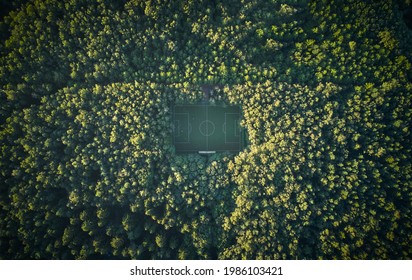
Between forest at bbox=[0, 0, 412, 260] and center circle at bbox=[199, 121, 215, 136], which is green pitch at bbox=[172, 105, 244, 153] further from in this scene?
forest at bbox=[0, 0, 412, 260]

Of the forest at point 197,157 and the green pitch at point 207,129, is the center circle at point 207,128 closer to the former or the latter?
the green pitch at point 207,129

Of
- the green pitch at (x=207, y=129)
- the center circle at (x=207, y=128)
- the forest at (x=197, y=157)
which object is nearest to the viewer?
the forest at (x=197, y=157)

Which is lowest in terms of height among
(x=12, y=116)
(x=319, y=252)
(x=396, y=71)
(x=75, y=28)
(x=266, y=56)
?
(x=319, y=252)

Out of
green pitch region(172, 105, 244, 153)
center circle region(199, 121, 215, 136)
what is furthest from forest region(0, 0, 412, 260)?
center circle region(199, 121, 215, 136)

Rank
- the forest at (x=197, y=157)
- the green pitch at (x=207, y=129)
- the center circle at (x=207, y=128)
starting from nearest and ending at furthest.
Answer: the forest at (x=197, y=157) < the green pitch at (x=207, y=129) < the center circle at (x=207, y=128)

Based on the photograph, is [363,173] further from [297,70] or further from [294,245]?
[297,70]

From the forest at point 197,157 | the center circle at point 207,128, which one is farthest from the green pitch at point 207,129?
the forest at point 197,157

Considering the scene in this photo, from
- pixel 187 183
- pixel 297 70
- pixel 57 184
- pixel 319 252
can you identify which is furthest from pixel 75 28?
pixel 319 252
